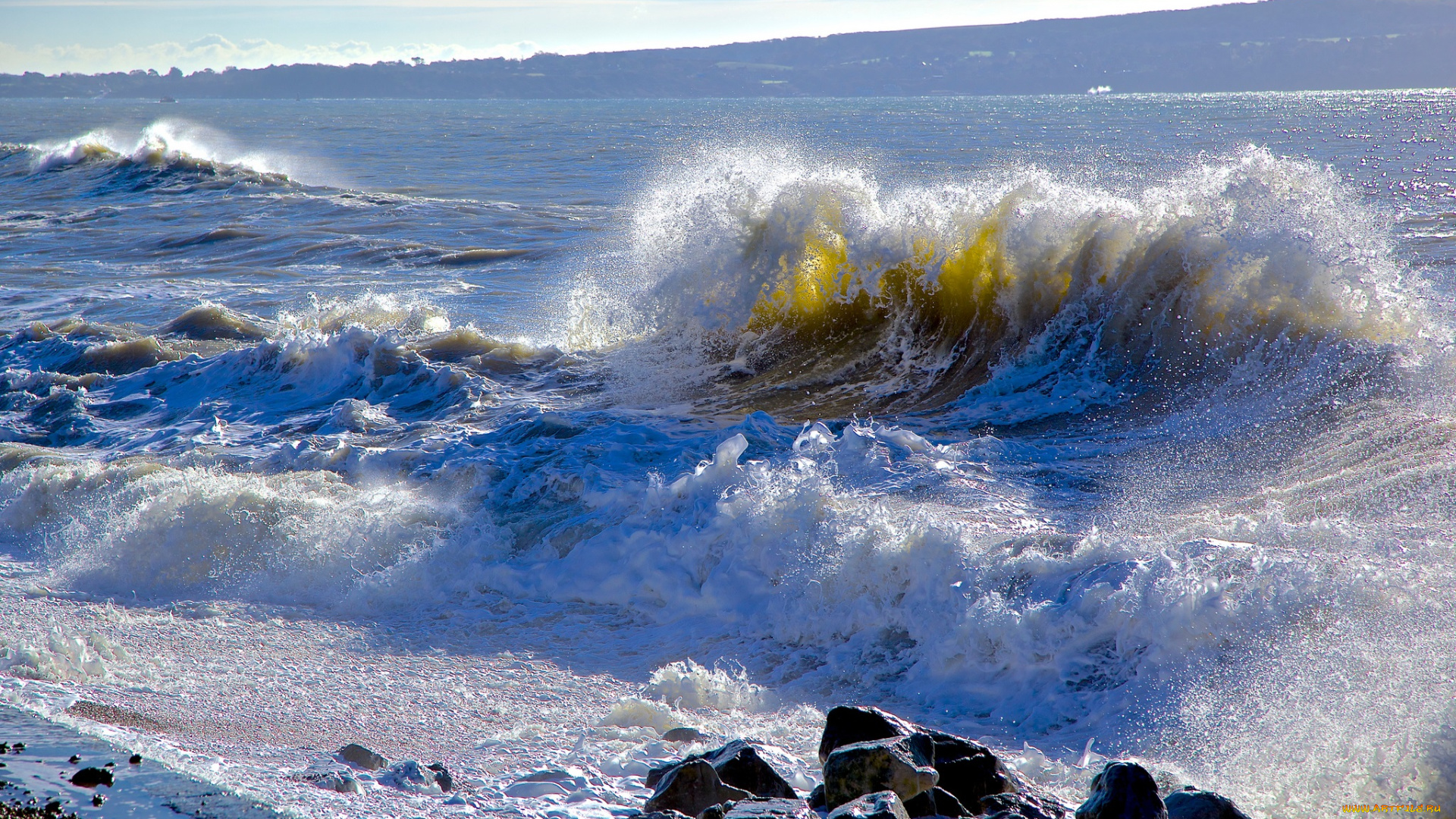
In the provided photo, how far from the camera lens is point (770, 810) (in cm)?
325

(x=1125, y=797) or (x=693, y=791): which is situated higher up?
(x=1125, y=797)

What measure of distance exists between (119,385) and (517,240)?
34.7ft

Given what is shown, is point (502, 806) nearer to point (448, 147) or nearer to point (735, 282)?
point (735, 282)

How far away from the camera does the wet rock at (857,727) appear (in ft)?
12.2

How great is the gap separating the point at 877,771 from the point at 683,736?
3.64 feet

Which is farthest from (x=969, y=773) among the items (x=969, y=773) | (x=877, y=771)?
(x=877, y=771)

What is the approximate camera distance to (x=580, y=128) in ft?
245

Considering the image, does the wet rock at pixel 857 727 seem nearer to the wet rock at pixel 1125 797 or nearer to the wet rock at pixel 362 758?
the wet rock at pixel 1125 797

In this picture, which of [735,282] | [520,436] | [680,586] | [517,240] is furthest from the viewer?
[517,240]

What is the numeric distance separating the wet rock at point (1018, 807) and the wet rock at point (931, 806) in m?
0.09

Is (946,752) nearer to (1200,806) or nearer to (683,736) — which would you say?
(1200,806)

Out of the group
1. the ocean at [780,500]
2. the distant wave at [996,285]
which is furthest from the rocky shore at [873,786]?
the distant wave at [996,285]

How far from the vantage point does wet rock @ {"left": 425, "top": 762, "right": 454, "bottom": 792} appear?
378 cm

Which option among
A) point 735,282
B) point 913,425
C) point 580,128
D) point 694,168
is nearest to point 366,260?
point 694,168
